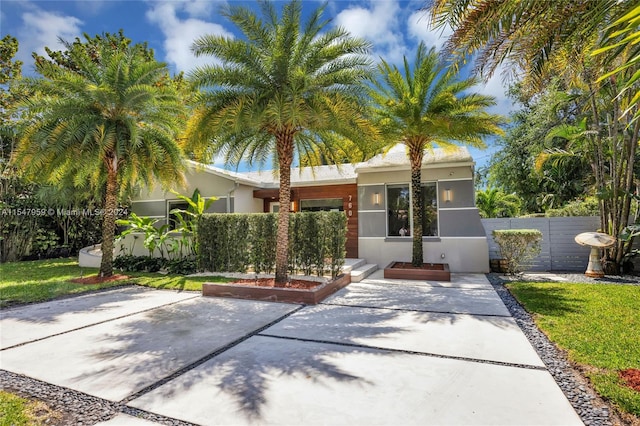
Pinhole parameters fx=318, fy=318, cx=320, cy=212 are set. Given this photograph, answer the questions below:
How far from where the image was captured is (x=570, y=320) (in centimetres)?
575

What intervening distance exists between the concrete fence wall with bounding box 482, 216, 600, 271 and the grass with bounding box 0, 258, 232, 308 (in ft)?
37.2

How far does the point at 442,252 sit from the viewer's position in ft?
40.0

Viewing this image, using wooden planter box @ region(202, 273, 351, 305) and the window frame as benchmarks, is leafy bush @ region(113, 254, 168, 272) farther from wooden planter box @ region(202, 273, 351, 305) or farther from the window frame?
the window frame

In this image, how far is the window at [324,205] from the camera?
14.7 m

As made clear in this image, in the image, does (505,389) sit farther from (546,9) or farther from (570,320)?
(546,9)

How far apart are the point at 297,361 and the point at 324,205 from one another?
11144mm

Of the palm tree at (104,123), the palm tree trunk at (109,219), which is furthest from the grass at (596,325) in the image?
the palm tree trunk at (109,219)

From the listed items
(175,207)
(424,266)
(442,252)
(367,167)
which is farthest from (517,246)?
(175,207)

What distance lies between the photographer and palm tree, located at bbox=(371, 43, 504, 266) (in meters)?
9.90

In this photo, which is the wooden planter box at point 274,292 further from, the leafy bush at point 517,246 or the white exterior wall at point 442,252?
the leafy bush at point 517,246

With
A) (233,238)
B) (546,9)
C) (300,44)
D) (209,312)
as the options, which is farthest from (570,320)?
(233,238)

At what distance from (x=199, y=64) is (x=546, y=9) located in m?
7.17

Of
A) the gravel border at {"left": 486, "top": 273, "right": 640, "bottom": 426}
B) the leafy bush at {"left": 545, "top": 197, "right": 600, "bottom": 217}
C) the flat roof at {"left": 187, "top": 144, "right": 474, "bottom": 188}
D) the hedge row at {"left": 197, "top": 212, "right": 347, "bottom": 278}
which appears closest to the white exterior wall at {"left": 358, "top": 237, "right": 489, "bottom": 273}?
the flat roof at {"left": 187, "top": 144, "right": 474, "bottom": 188}

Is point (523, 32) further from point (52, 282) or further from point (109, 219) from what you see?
point (52, 282)
